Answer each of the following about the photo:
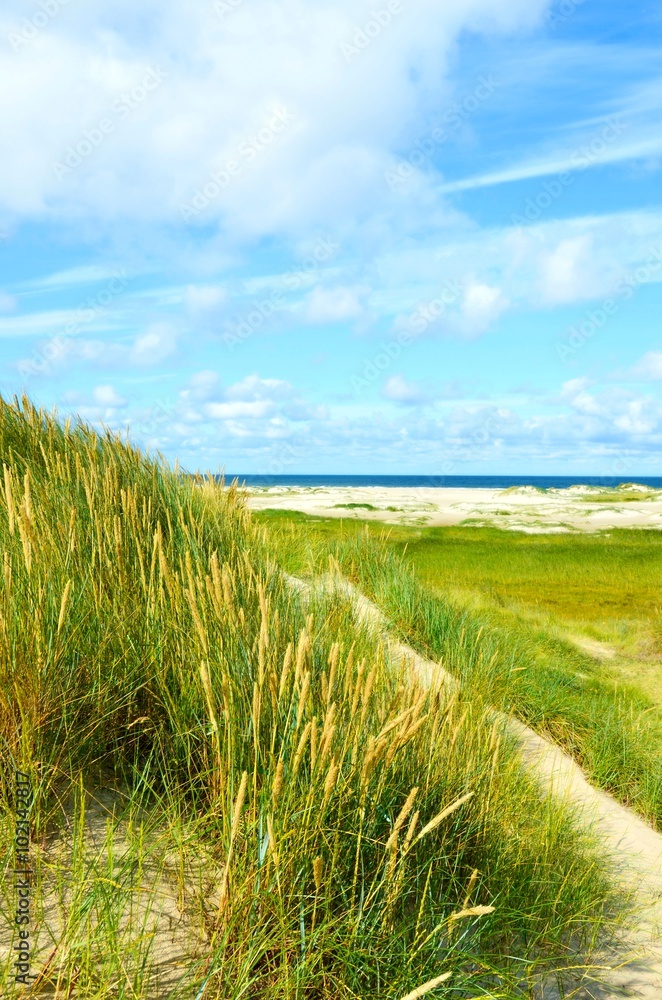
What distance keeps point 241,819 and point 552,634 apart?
953 cm

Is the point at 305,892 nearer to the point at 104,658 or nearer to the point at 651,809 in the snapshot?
the point at 104,658

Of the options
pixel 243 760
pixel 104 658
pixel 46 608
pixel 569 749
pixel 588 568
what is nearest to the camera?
pixel 243 760

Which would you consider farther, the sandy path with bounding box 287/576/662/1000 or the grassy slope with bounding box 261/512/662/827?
the grassy slope with bounding box 261/512/662/827

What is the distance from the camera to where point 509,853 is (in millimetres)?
2764

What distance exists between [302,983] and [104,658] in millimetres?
1477

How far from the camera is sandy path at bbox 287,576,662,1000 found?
2.78m

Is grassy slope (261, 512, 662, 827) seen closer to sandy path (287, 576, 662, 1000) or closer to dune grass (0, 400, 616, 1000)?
sandy path (287, 576, 662, 1000)

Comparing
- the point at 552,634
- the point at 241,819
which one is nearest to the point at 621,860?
the point at 241,819

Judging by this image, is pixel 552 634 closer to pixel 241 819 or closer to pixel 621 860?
pixel 621 860

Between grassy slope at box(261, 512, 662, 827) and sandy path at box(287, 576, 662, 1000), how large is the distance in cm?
44

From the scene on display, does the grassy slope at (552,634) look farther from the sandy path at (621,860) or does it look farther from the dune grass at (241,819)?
the dune grass at (241,819)

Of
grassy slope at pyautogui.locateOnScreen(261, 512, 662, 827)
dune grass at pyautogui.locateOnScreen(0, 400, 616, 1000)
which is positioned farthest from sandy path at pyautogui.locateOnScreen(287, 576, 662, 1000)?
grassy slope at pyautogui.locateOnScreen(261, 512, 662, 827)

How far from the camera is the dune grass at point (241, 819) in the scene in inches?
69.4

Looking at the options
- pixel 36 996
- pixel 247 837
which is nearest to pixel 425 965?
pixel 247 837
